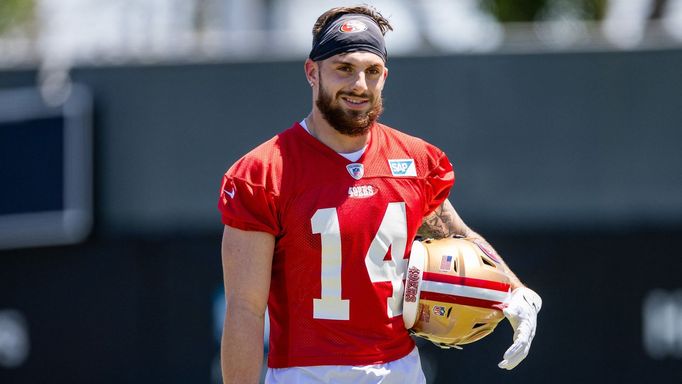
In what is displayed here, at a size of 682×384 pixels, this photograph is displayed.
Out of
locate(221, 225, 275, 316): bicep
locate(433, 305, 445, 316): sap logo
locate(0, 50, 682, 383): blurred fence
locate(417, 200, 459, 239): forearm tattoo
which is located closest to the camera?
locate(221, 225, 275, 316): bicep

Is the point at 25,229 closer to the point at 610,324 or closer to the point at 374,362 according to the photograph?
the point at 610,324

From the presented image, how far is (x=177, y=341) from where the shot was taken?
8.35 meters

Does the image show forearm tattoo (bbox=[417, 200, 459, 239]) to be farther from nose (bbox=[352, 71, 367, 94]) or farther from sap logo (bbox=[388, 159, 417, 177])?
nose (bbox=[352, 71, 367, 94])

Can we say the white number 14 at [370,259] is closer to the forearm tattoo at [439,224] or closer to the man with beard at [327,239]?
the man with beard at [327,239]

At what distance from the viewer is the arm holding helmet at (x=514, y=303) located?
398cm

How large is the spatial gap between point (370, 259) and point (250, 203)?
46 cm

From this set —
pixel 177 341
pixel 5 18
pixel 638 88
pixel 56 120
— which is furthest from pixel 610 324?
pixel 5 18

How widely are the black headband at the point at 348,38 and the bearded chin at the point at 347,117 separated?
0.48ft

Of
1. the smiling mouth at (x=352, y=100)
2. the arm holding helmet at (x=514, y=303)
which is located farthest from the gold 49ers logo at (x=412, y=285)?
the smiling mouth at (x=352, y=100)

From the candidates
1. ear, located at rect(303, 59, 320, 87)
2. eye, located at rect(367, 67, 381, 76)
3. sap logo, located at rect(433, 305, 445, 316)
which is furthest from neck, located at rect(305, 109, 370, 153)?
sap logo, located at rect(433, 305, 445, 316)

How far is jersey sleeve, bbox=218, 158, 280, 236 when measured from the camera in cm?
380

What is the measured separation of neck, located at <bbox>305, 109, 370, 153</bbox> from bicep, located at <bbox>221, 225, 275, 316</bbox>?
1.40ft

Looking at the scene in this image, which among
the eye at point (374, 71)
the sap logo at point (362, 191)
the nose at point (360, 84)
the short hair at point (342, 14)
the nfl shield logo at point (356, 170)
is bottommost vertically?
the sap logo at point (362, 191)

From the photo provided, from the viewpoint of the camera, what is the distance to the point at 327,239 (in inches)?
152
